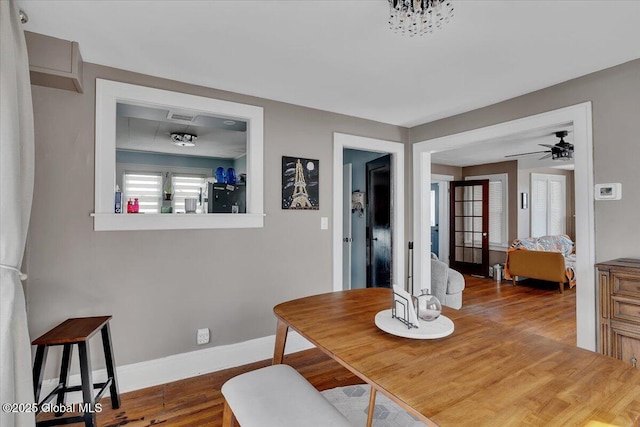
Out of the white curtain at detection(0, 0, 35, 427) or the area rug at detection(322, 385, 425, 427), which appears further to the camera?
the area rug at detection(322, 385, 425, 427)

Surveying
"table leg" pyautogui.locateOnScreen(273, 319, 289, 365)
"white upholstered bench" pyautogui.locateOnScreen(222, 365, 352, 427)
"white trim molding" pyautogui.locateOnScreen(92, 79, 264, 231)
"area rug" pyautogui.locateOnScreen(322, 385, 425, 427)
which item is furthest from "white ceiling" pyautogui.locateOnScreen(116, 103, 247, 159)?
"area rug" pyautogui.locateOnScreen(322, 385, 425, 427)

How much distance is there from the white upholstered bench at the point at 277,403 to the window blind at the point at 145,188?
4.79m

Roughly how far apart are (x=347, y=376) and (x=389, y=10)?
244 cm

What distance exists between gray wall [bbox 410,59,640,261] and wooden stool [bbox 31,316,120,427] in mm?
3275

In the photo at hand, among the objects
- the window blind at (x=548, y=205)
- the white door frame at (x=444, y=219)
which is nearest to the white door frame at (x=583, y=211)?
the white door frame at (x=444, y=219)

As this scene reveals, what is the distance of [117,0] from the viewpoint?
61.3 inches

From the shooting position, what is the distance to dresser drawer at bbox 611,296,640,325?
184cm

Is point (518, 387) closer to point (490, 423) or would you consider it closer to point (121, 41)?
point (490, 423)

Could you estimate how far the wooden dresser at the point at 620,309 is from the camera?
72.9 inches

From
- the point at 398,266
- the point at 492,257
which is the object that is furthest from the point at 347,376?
the point at 492,257

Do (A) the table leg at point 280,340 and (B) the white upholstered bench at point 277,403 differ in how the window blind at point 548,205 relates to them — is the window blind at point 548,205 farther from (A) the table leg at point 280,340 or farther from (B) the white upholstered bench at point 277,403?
(B) the white upholstered bench at point 277,403

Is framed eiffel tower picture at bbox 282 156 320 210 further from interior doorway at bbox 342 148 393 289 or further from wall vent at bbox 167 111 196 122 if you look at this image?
interior doorway at bbox 342 148 393 289

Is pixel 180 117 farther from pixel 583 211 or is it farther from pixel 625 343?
pixel 625 343

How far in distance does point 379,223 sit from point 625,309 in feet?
8.10
